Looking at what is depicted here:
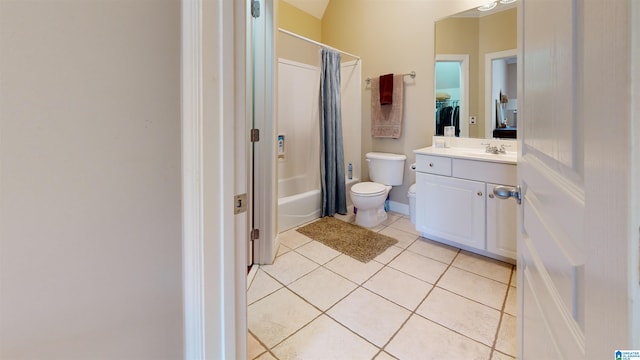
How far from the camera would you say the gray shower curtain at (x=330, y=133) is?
3.12m

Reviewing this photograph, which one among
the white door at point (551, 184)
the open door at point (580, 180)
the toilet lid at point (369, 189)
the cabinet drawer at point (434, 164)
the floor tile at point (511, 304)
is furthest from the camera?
the toilet lid at point (369, 189)

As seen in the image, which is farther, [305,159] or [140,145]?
[305,159]

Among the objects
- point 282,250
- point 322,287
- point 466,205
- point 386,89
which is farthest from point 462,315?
point 386,89

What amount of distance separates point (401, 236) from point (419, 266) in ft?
1.94

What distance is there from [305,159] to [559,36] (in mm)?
3113

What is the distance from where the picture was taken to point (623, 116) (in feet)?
0.94

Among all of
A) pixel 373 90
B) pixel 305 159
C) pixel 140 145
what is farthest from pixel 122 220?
pixel 373 90

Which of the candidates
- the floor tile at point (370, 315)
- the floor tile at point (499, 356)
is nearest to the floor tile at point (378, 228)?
the floor tile at point (370, 315)

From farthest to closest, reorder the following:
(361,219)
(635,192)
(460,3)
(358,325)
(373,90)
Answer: (373,90) < (361,219) < (460,3) < (358,325) < (635,192)

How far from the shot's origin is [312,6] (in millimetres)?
3711

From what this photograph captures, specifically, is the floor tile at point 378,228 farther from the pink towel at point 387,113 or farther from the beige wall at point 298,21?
the beige wall at point 298,21

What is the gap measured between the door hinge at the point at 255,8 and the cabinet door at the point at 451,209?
191cm

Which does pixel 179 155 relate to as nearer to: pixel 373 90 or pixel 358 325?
pixel 358 325

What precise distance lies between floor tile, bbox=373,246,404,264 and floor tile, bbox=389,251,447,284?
0.04 m
